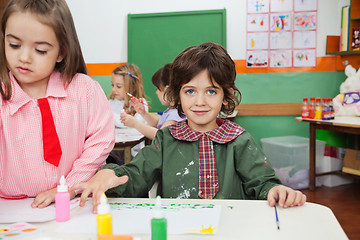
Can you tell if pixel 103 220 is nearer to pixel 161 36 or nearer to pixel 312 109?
pixel 312 109

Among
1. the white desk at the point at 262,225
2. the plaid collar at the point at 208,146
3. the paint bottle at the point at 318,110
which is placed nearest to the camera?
the white desk at the point at 262,225

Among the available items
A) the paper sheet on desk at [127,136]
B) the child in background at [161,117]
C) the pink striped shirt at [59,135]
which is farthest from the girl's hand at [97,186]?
the paper sheet on desk at [127,136]

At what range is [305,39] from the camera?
4.32m

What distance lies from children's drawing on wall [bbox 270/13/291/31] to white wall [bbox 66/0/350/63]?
1.14 ft

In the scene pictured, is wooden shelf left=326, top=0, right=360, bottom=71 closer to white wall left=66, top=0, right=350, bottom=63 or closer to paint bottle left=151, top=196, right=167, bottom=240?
white wall left=66, top=0, right=350, bottom=63

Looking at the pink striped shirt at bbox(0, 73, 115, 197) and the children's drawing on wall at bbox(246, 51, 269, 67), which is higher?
the children's drawing on wall at bbox(246, 51, 269, 67)

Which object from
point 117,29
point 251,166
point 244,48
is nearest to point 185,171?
point 251,166

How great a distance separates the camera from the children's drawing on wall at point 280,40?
4.36 metres

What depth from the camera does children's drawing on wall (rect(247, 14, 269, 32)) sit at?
4.38 m

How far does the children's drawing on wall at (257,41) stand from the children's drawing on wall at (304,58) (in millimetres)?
380

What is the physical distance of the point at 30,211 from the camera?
94 centimetres

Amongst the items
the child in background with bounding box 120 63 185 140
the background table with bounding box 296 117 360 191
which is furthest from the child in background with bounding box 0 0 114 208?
the background table with bounding box 296 117 360 191

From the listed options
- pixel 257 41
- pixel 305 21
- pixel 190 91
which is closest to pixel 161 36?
pixel 257 41

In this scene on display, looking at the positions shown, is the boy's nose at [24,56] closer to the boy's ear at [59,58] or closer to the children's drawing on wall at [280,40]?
the boy's ear at [59,58]
